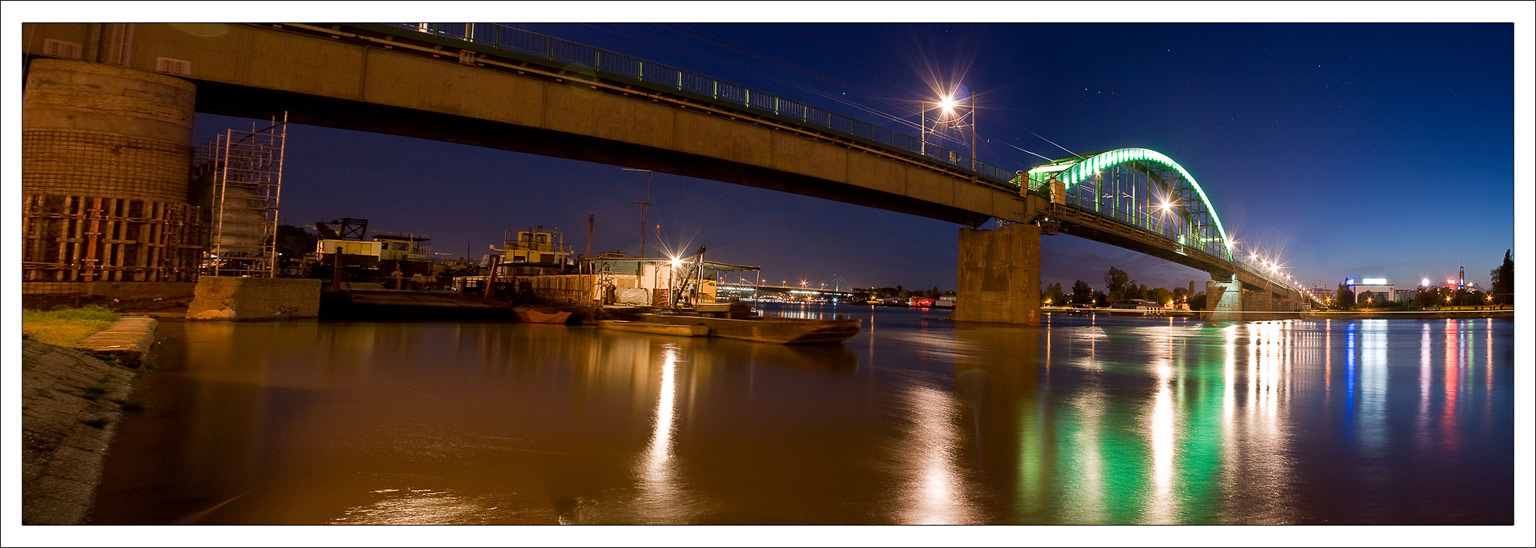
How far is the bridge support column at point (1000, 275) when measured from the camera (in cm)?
4938

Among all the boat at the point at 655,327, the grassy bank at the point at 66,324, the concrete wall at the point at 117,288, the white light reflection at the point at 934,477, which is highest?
the concrete wall at the point at 117,288

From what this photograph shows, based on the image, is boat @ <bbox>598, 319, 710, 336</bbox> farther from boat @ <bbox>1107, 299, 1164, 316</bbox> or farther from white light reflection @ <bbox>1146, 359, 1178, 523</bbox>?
boat @ <bbox>1107, 299, 1164, 316</bbox>

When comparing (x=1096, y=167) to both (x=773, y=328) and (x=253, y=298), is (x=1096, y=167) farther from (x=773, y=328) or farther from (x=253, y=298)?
(x=253, y=298)

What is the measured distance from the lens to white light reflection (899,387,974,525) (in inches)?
235

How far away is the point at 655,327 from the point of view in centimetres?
2972

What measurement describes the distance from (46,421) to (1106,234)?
68893mm

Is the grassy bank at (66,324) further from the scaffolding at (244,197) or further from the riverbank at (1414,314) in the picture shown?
the riverbank at (1414,314)

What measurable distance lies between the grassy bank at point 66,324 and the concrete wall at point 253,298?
239 inches

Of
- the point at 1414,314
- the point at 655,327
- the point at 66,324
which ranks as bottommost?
the point at 655,327

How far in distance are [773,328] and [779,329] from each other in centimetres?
30

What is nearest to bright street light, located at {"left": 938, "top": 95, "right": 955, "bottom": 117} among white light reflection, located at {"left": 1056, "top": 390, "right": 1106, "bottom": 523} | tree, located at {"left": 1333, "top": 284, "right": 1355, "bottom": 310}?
white light reflection, located at {"left": 1056, "top": 390, "right": 1106, "bottom": 523}

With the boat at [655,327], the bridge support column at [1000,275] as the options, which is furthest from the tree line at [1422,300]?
the boat at [655,327]

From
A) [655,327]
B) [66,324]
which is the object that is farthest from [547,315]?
[66,324]

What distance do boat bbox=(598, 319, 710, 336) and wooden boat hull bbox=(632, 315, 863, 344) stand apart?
0.80 feet
